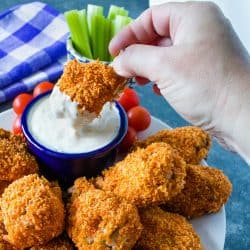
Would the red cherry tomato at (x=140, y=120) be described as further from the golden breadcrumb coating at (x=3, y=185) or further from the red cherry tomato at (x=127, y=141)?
the golden breadcrumb coating at (x=3, y=185)

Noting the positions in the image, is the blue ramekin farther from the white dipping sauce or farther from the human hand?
the human hand

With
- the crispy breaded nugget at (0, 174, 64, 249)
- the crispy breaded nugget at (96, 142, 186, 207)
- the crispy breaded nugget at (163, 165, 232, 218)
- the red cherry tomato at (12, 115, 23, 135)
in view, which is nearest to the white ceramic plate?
the crispy breaded nugget at (163, 165, 232, 218)

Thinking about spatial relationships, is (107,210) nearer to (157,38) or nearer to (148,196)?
(148,196)

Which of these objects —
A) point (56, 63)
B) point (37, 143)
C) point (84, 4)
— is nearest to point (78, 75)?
point (37, 143)

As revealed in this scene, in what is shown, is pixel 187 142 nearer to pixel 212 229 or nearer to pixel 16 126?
pixel 212 229

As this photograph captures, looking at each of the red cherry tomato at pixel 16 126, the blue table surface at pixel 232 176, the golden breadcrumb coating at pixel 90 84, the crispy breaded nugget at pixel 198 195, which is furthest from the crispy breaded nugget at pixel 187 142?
the blue table surface at pixel 232 176

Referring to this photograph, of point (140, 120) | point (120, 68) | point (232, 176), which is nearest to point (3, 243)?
point (120, 68)

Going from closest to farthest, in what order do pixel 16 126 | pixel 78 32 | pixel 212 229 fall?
pixel 212 229, pixel 16 126, pixel 78 32
